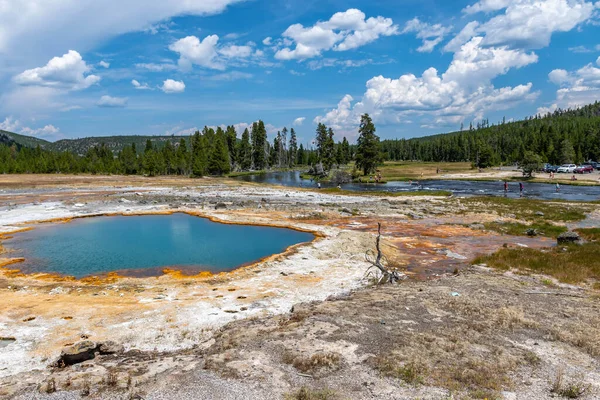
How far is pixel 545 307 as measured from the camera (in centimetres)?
1298

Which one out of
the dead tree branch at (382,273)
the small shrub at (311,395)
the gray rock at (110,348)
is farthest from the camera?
the dead tree branch at (382,273)

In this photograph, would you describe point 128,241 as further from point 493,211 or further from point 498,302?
point 493,211

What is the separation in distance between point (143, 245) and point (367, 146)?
76.2 metres

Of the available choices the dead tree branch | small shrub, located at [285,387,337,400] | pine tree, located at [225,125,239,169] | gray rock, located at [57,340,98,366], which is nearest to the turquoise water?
the dead tree branch

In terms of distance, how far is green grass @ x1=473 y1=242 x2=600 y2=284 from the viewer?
17609 mm

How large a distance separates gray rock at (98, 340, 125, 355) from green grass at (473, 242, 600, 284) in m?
17.5

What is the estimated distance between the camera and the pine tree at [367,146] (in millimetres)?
94875

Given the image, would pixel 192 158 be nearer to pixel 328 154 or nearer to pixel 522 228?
pixel 328 154

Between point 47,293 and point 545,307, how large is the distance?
1868 centimetres

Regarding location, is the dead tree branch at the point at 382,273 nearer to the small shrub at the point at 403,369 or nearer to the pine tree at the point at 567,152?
the small shrub at the point at 403,369

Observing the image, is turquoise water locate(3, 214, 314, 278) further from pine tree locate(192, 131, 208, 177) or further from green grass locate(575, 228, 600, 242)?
pine tree locate(192, 131, 208, 177)

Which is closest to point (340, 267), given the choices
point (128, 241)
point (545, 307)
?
point (545, 307)

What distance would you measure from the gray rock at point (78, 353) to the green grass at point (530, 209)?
36.7 metres

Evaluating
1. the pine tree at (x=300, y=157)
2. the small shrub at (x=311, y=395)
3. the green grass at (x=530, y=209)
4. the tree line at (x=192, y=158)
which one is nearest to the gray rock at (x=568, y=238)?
the green grass at (x=530, y=209)
